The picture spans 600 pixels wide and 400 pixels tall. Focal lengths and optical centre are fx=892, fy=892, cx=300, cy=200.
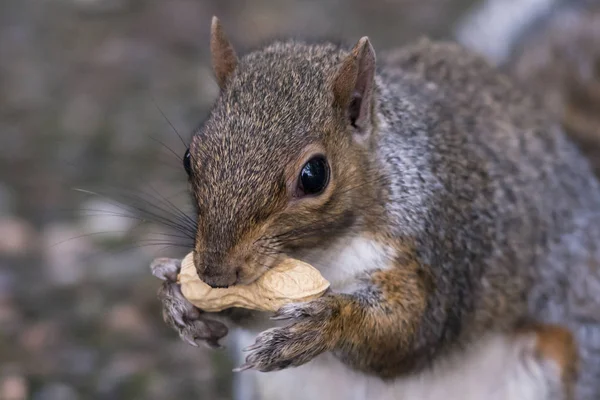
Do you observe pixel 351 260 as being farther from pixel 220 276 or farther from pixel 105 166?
pixel 105 166

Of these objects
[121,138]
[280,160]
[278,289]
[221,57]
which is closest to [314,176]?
[280,160]

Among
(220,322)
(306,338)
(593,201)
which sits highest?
(593,201)

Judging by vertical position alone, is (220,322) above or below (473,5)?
below

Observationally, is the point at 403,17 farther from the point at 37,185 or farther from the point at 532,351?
the point at 532,351

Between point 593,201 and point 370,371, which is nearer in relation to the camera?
point 370,371

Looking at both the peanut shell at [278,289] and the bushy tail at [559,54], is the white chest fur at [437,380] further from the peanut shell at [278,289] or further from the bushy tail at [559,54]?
the bushy tail at [559,54]

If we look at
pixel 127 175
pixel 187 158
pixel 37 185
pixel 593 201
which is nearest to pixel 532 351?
pixel 593 201
